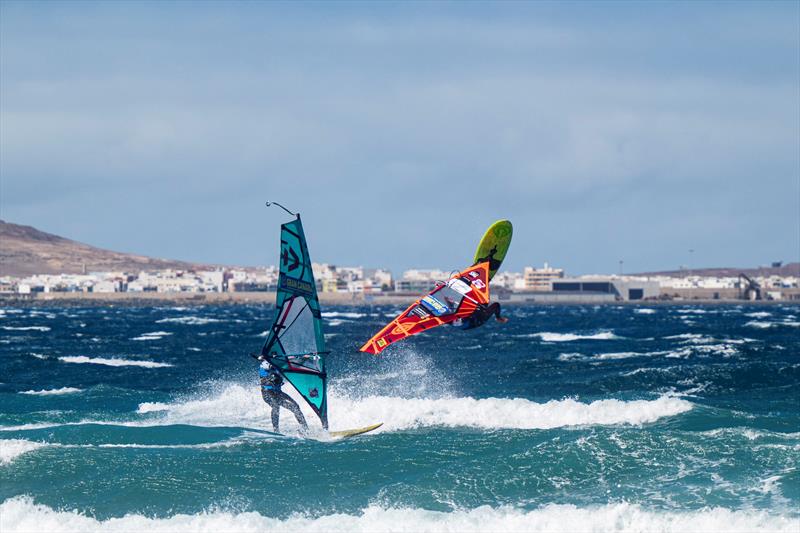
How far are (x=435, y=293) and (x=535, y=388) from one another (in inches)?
392

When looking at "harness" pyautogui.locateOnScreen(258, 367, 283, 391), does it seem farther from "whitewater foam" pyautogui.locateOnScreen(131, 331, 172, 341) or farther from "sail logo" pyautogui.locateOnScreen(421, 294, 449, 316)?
"whitewater foam" pyautogui.locateOnScreen(131, 331, 172, 341)

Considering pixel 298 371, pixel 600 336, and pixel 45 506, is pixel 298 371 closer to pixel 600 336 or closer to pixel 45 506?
pixel 45 506

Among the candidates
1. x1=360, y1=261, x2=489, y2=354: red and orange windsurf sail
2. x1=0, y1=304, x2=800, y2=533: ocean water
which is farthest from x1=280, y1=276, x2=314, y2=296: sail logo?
x1=0, y1=304, x2=800, y2=533: ocean water

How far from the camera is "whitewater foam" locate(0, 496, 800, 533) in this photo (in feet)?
41.8

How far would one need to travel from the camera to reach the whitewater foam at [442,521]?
12.7m

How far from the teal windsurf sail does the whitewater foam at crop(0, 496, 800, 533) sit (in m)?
4.00

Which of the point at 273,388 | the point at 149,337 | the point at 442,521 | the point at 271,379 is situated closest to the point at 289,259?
the point at 271,379

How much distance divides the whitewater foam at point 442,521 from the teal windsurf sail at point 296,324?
13.1 feet

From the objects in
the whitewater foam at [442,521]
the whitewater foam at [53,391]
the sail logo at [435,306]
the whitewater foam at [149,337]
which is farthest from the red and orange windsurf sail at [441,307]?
the whitewater foam at [149,337]

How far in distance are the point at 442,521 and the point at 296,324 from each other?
16.4 feet

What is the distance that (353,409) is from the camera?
21453 mm

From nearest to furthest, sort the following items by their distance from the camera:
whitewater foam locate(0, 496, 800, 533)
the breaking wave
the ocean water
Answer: whitewater foam locate(0, 496, 800, 533) → the ocean water → the breaking wave

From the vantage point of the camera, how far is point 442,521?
1302 cm

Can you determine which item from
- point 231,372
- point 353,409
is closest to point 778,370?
point 353,409
